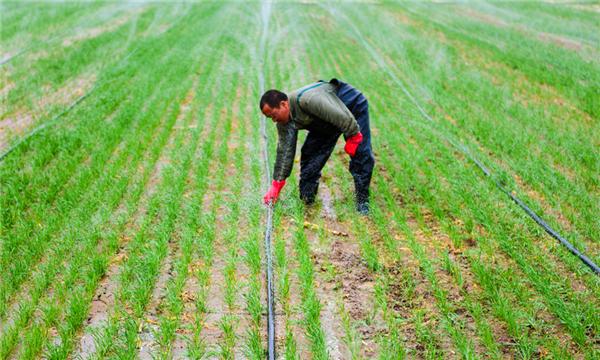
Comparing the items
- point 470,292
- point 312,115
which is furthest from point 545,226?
point 312,115

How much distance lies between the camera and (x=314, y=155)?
16.1ft

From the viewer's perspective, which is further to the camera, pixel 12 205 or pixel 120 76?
pixel 120 76

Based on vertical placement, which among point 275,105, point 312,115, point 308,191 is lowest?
point 308,191

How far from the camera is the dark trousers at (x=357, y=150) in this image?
4.80 metres

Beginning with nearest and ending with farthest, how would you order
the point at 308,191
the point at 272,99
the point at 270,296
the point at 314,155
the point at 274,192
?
the point at 270,296, the point at 272,99, the point at 274,192, the point at 314,155, the point at 308,191

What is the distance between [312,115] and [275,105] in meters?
0.39

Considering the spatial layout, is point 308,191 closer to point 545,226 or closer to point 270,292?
point 270,292

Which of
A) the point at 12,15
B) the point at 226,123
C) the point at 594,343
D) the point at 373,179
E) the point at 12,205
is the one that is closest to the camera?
the point at 594,343

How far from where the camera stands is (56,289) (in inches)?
143

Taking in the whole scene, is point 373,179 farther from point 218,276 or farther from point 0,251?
point 0,251

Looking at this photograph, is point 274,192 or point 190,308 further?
point 274,192

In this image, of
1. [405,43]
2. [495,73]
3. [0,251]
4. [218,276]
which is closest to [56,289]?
[0,251]

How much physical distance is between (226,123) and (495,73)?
5.69 metres

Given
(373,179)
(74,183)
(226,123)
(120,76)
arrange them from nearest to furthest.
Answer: (74,183) → (373,179) → (226,123) → (120,76)
